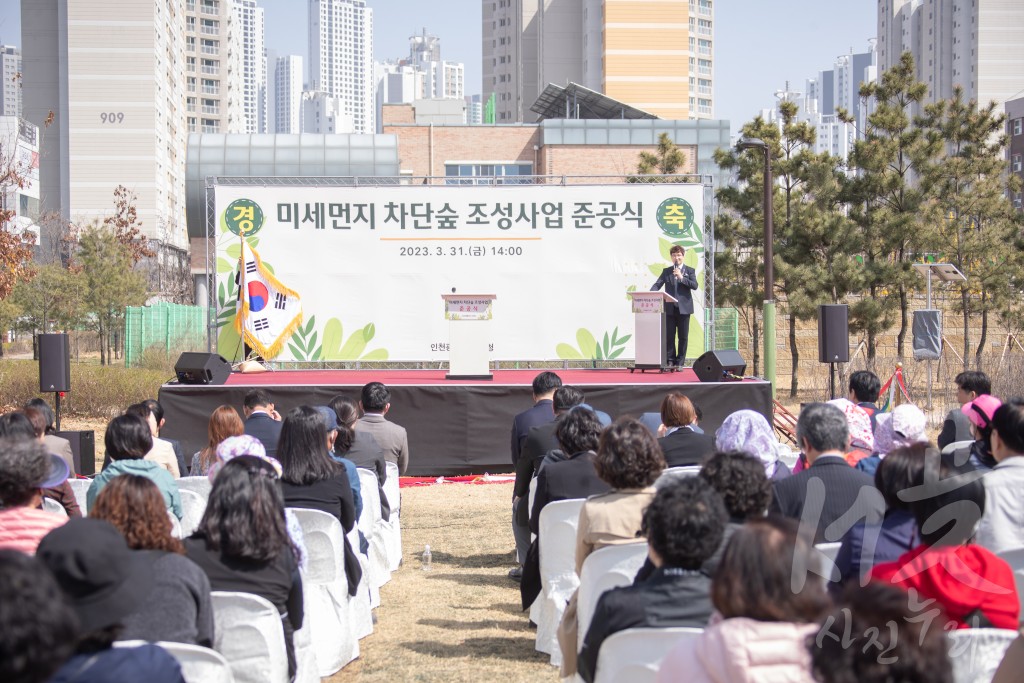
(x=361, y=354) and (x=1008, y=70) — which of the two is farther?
(x=1008, y=70)

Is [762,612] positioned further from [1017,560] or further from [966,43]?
[966,43]

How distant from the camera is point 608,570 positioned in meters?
3.78

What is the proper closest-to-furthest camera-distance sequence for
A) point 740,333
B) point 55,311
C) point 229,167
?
point 740,333, point 55,311, point 229,167

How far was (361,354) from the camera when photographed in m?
14.4

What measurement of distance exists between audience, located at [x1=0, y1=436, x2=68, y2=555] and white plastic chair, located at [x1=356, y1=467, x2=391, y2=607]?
2.19 meters

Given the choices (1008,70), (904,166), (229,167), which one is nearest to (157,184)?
(229,167)

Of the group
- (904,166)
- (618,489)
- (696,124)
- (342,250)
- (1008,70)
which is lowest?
(618,489)

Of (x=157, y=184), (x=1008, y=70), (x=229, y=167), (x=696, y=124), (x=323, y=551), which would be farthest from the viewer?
(x=1008, y=70)

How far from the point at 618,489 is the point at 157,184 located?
253 ft

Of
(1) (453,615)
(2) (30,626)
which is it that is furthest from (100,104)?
(2) (30,626)

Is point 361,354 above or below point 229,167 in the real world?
below

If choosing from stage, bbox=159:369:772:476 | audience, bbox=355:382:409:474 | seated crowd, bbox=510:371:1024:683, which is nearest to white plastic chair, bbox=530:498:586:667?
seated crowd, bbox=510:371:1024:683

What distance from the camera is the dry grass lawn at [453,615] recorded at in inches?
202

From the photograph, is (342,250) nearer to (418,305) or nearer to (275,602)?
(418,305)
